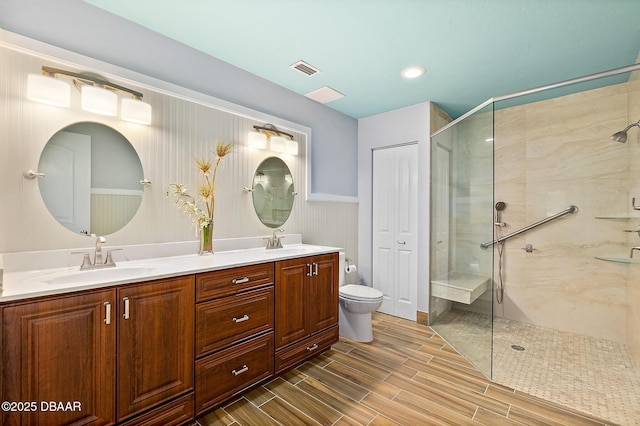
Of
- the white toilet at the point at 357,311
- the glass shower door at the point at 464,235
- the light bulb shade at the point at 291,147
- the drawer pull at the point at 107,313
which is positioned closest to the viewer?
the drawer pull at the point at 107,313

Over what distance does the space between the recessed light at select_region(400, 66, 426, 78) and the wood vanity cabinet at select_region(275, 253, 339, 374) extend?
169 centimetres

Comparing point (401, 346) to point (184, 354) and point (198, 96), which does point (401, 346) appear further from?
point (198, 96)

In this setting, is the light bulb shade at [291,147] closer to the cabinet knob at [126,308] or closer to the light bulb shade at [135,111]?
the light bulb shade at [135,111]

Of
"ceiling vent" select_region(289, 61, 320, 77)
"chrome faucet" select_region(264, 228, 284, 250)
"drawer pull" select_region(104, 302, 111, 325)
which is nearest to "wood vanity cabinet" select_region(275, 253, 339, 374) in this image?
"chrome faucet" select_region(264, 228, 284, 250)

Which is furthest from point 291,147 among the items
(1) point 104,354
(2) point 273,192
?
(1) point 104,354

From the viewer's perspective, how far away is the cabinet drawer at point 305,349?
6.84ft

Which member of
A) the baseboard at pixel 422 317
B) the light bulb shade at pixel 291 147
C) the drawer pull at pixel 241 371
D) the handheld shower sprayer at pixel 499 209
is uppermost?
the light bulb shade at pixel 291 147

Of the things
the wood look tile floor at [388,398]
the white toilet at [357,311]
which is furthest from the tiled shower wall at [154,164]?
the wood look tile floor at [388,398]

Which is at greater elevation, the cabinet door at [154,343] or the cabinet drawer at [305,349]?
the cabinet door at [154,343]

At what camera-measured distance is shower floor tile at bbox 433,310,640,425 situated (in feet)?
6.11

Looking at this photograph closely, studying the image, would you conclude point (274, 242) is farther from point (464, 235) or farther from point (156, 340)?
point (464, 235)

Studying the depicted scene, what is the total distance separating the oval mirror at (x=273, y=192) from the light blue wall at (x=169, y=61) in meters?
0.40

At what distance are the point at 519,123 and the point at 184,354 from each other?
12.7ft

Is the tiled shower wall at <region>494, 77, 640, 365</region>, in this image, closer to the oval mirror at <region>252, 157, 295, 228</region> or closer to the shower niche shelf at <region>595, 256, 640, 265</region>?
the shower niche shelf at <region>595, 256, 640, 265</region>
